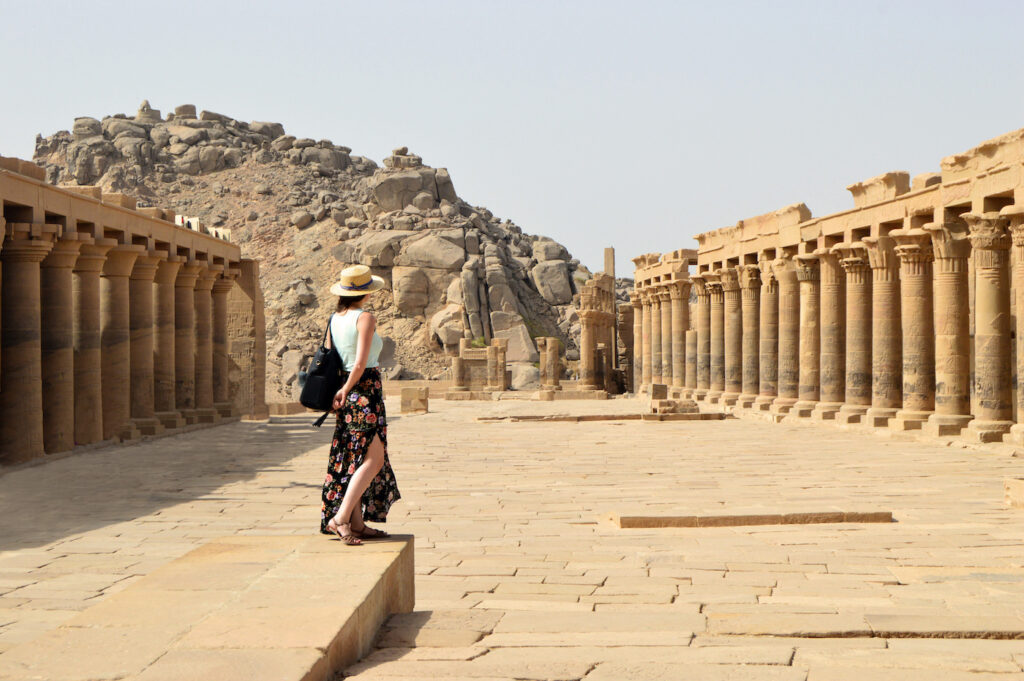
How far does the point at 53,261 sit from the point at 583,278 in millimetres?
55974

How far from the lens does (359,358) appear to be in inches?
264

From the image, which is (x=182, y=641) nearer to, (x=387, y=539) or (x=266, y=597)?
(x=266, y=597)

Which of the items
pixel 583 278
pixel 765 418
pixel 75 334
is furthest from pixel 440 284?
pixel 75 334

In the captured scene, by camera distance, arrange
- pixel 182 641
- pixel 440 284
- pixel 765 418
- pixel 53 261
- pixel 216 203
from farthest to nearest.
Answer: pixel 216 203 → pixel 440 284 → pixel 765 418 → pixel 53 261 → pixel 182 641

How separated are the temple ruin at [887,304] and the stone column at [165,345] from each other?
556 inches

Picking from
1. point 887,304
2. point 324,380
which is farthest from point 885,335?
point 324,380

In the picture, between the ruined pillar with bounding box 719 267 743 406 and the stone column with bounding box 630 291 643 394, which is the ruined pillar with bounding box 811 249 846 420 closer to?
the ruined pillar with bounding box 719 267 743 406

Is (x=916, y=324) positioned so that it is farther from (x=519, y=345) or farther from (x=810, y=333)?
(x=519, y=345)

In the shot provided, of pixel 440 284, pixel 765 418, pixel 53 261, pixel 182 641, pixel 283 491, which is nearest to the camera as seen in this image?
pixel 182 641

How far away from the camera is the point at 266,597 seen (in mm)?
5008

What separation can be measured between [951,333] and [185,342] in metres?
16.3

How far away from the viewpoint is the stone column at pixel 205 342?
1001 inches

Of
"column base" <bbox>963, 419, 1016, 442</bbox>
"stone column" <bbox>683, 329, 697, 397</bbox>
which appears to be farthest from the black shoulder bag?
"stone column" <bbox>683, 329, 697, 397</bbox>

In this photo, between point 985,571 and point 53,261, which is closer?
point 985,571
